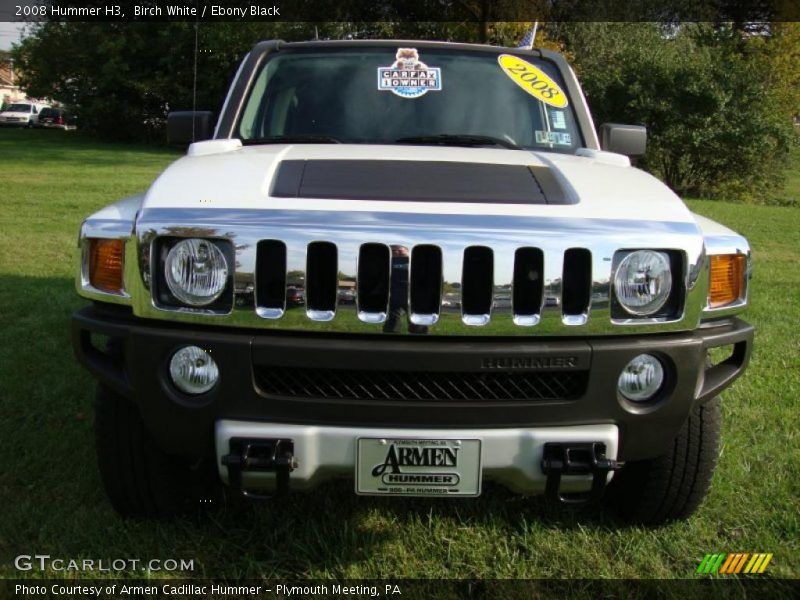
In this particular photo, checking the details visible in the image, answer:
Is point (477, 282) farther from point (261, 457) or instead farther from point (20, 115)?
point (20, 115)

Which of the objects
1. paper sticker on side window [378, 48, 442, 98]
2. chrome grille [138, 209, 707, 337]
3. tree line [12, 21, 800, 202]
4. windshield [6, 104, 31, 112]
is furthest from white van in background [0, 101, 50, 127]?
chrome grille [138, 209, 707, 337]

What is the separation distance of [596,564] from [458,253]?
1.28 metres

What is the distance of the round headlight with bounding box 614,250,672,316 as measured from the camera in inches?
80.9

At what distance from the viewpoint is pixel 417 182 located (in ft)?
7.63

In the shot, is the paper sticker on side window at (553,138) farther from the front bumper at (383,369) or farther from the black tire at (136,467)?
the black tire at (136,467)

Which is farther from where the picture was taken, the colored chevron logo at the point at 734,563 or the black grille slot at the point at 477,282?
the colored chevron logo at the point at 734,563

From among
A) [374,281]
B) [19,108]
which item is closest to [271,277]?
[374,281]

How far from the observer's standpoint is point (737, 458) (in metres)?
3.37

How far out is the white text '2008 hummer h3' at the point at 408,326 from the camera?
200cm

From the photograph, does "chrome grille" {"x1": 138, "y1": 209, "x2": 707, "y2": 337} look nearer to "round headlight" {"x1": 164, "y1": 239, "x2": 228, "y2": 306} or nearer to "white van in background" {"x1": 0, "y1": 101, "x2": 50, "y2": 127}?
"round headlight" {"x1": 164, "y1": 239, "x2": 228, "y2": 306}

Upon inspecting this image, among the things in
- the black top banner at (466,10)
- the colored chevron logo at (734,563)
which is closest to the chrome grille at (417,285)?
the colored chevron logo at (734,563)

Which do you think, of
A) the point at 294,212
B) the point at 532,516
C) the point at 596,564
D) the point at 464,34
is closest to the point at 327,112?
the point at 294,212

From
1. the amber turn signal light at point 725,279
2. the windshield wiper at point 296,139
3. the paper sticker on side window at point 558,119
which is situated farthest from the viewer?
the paper sticker on side window at point 558,119

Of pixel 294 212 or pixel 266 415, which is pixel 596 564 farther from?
pixel 294 212
